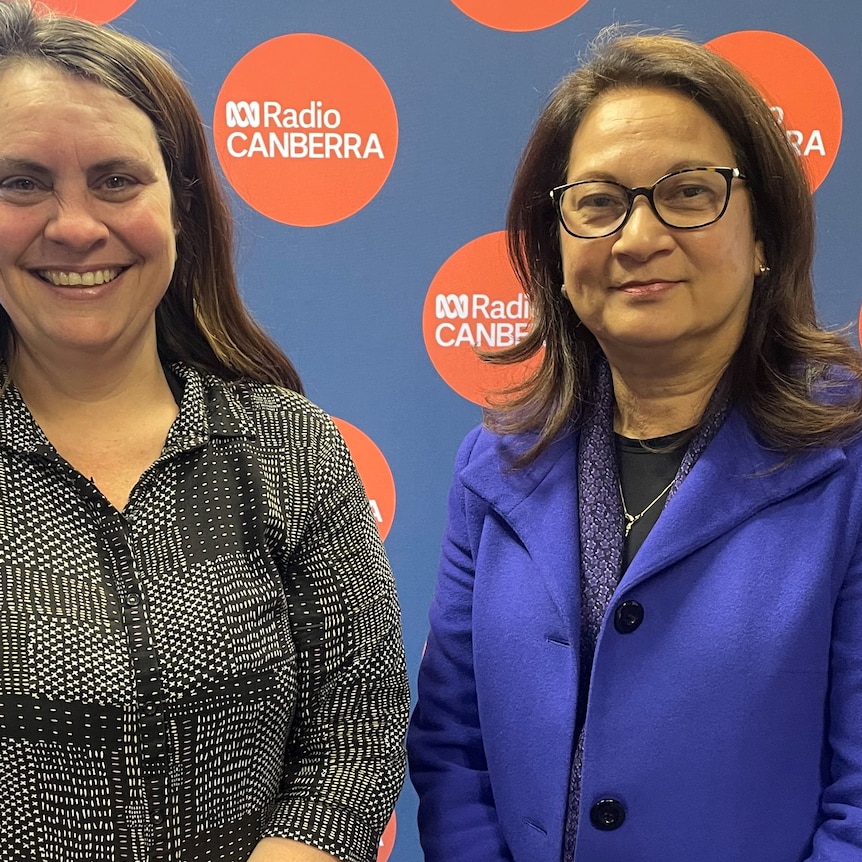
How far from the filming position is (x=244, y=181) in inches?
87.8

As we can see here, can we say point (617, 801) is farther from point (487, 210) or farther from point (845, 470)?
point (487, 210)

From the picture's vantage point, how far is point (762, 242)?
1.44 m

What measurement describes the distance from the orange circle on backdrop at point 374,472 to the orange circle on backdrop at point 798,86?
1.09m

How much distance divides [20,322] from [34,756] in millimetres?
505

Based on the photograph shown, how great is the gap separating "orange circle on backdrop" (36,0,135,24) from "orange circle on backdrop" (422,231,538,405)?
83cm

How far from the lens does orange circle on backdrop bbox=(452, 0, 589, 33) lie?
7.24ft

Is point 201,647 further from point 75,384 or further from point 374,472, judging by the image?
point 374,472

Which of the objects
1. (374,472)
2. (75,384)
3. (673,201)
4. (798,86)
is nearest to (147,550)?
(75,384)

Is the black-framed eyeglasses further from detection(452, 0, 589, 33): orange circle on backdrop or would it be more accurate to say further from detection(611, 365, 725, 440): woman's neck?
detection(452, 0, 589, 33): orange circle on backdrop

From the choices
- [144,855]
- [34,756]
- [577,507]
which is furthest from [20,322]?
[577,507]

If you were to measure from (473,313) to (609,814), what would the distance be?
123cm

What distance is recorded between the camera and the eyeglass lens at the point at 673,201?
1.35 meters

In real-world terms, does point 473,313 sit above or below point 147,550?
above

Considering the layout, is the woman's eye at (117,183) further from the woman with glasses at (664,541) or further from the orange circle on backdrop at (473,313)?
the orange circle on backdrop at (473,313)
